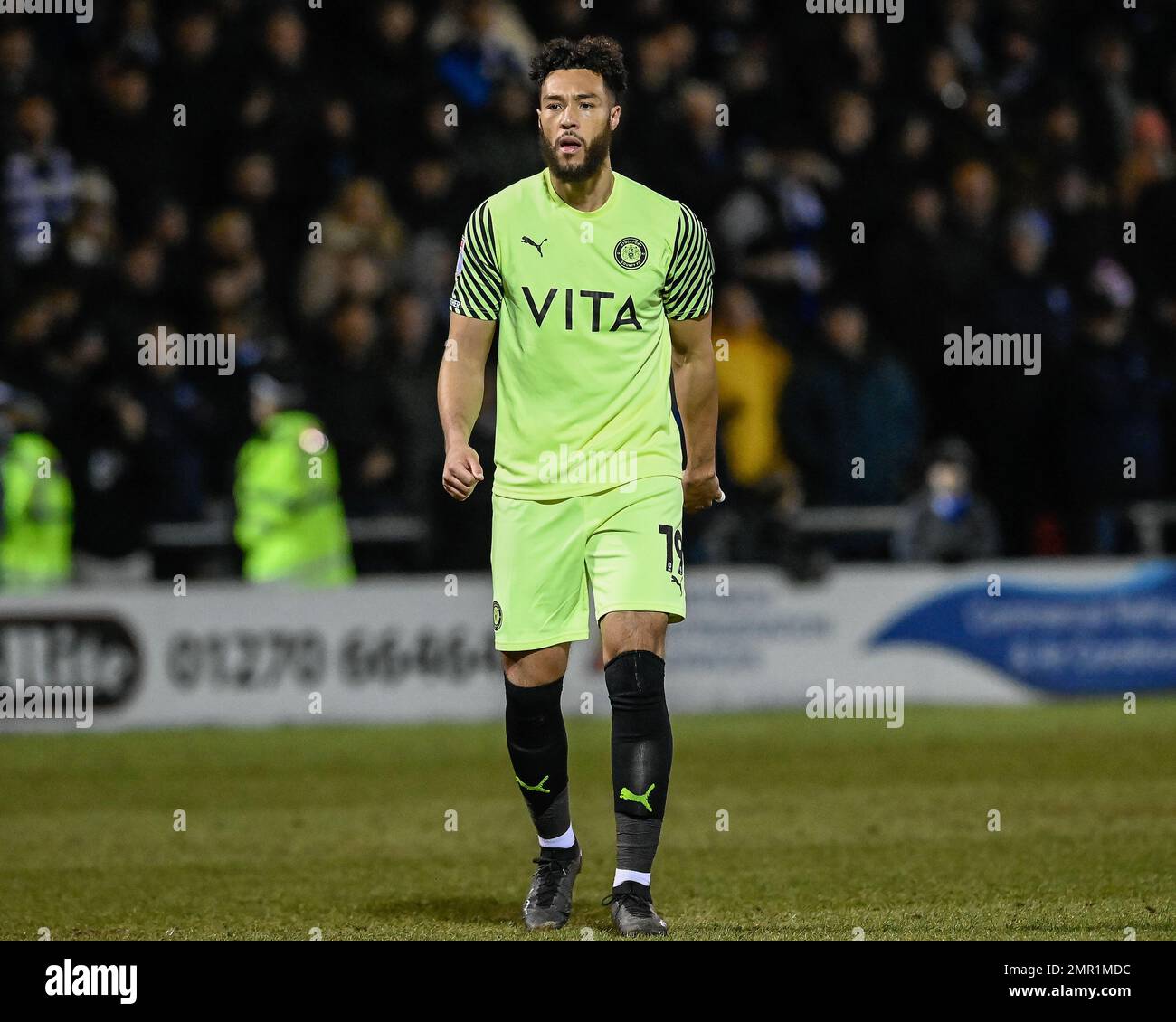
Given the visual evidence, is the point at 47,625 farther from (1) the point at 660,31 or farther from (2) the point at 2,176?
(1) the point at 660,31

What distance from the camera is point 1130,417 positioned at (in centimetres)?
1647

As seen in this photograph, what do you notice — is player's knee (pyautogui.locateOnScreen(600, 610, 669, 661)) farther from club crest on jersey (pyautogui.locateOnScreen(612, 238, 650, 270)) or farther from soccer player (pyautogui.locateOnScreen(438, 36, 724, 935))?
club crest on jersey (pyautogui.locateOnScreen(612, 238, 650, 270))

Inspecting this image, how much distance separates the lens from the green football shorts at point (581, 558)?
21.6 ft

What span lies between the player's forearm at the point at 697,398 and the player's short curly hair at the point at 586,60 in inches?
35.7

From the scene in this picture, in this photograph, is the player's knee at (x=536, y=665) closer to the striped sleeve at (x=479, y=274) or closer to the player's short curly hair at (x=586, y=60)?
the striped sleeve at (x=479, y=274)

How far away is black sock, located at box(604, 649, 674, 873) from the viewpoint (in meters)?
6.55

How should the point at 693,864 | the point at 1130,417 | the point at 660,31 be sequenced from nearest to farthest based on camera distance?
the point at 693,864
the point at 1130,417
the point at 660,31

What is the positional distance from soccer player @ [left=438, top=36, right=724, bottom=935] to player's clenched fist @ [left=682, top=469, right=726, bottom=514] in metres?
0.27

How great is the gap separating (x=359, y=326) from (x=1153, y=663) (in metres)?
6.29

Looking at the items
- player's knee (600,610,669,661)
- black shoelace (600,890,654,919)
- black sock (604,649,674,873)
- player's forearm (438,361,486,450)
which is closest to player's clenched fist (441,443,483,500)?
player's forearm (438,361,486,450)

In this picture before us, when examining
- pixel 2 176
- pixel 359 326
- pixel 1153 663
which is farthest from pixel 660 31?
pixel 1153 663

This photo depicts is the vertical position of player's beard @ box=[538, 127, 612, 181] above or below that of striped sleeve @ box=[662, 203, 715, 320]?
above

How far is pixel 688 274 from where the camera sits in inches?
267

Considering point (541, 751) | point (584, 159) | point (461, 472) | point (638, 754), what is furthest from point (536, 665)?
point (584, 159)
